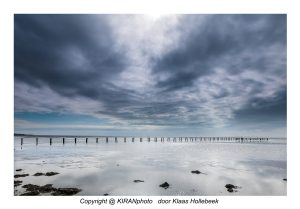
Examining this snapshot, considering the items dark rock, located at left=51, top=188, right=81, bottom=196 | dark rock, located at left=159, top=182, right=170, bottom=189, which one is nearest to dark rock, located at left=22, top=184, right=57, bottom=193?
dark rock, located at left=51, top=188, right=81, bottom=196

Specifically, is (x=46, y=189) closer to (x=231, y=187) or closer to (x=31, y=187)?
(x=31, y=187)

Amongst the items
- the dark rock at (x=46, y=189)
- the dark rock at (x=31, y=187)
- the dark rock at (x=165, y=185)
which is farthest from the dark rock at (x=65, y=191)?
the dark rock at (x=165, y=185)

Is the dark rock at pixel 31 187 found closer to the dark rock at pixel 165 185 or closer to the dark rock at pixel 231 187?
the dark rock at pixel 165 185

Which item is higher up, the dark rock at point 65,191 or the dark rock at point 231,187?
the dark rock at point 65,191

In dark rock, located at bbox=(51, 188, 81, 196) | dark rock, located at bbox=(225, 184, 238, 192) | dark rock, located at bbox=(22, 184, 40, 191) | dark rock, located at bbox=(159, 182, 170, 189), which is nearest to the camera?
dark rock, located at bbox=(51, 188, 81, 196)

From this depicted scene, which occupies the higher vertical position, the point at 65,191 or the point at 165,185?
the point at 65,191

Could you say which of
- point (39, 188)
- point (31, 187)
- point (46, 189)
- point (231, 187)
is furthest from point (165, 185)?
point (31, 187)

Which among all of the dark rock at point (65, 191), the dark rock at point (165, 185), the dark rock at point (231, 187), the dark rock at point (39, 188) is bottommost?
the dark rock at point (231, 187)

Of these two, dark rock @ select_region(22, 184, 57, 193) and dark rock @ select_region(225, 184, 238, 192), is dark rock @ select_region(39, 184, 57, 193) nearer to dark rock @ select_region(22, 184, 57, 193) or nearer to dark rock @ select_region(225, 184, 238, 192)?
dark rock @ select_region(22, 184, 57, 193)

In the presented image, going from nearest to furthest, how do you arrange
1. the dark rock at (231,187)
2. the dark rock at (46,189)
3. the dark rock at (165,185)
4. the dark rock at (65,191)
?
the dark rock at (65,191) < the dark rock at (46,189) < the dark rock at (231,187) < the dark rock at (165,185)

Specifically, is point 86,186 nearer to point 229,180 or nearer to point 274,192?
point 229,180
